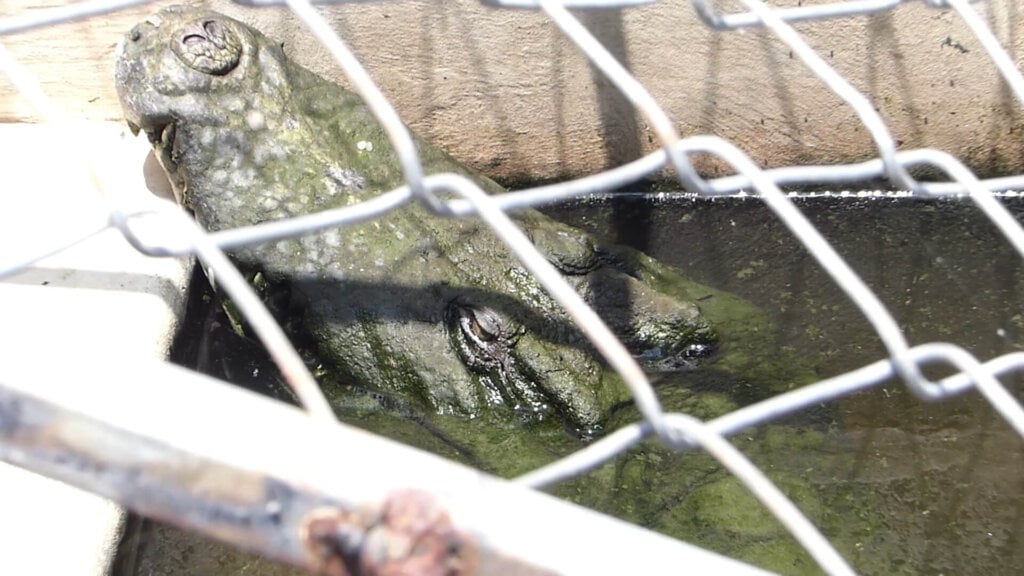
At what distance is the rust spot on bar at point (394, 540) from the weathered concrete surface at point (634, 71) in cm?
232

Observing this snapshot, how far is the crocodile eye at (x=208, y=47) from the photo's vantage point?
2461mm

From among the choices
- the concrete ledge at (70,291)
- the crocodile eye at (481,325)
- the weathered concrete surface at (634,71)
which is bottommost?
the concrete ledge at (70,291)

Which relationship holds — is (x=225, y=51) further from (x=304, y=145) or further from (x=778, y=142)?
(x=778, y=142)

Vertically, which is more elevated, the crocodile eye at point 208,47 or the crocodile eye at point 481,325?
the crocodile eye at point 208,47

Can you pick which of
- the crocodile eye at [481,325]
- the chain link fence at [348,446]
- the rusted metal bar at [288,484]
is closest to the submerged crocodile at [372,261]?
the crocodile eye at [481,325]

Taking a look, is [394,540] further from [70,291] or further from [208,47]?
[208,47]

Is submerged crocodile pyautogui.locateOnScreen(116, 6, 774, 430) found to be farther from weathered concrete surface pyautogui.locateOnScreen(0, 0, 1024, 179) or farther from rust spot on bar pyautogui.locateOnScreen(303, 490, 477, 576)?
rust spot on bar pyautogui.locateOnScreen(303, 490, 477, 576)

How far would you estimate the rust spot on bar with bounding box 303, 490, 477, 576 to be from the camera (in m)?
0.61

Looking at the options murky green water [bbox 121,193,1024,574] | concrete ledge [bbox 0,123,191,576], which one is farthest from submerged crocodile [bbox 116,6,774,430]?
concrete ledge [bbox 0,123,191,576]

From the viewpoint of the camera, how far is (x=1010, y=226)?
2.80ft

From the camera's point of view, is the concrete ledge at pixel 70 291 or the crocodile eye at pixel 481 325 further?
the crocodile eye at pixel 481 325

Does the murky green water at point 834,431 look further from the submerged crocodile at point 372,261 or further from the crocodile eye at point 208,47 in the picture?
the crocodile eye at point 208,47

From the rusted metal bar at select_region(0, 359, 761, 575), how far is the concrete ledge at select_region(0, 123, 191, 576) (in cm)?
67

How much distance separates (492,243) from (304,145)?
1.86 feet
